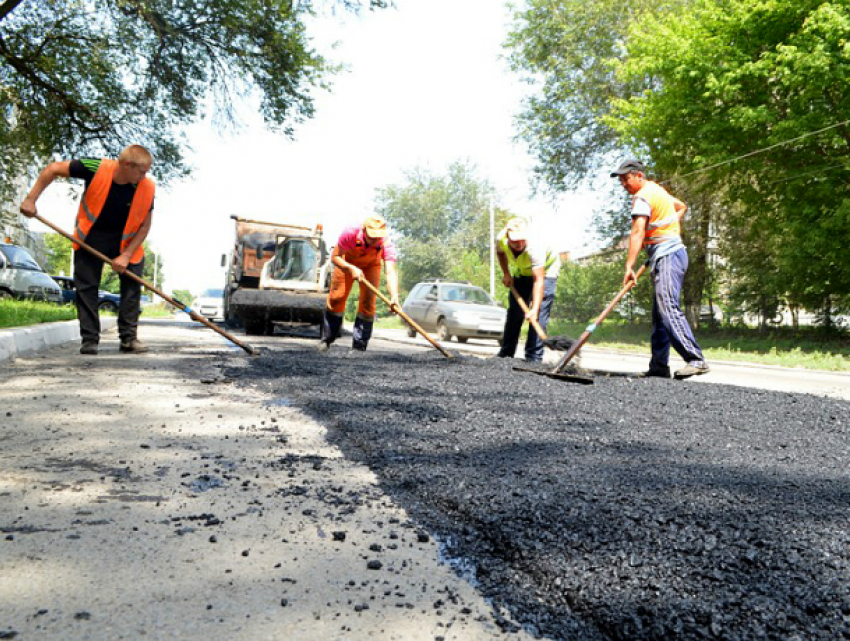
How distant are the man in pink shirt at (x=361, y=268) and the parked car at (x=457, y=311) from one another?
7.56m

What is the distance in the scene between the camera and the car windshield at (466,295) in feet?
57.0

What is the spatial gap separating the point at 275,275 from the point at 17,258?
758 cm

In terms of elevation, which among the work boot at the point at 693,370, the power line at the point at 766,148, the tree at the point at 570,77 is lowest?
the work boot at the point at 693,370

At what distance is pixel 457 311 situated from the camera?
53.8 ft

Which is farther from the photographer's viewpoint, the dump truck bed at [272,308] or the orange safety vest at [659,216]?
the dump truck bed at [272,308]

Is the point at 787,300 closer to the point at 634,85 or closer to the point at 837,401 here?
the point at 634,85

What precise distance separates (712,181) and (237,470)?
1763 cm

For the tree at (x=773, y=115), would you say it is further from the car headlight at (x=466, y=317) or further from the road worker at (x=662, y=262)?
the road worker at (x=662, y=262)

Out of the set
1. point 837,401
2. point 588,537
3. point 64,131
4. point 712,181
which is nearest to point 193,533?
point 588,537

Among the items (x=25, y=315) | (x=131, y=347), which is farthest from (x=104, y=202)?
(x=25, y=315)

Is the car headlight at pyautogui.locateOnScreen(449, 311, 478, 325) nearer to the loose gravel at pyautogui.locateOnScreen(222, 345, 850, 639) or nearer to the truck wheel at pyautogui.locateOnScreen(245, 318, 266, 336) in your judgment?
the truck wheel at pyautogui.locateOnScreen(245, 318, 266, 336)

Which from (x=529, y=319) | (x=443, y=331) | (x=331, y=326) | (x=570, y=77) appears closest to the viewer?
(x=529, y=319)

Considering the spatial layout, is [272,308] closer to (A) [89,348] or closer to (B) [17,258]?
(A) [89,348]

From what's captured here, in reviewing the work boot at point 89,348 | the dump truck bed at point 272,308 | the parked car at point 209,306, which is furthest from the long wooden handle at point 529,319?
the parked car at point 209,306
